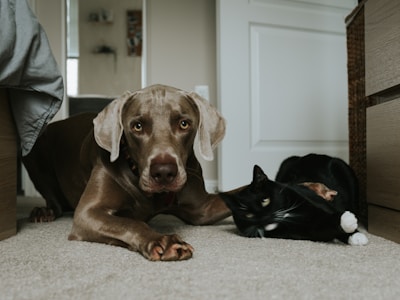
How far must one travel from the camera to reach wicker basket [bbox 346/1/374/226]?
1.53 meters

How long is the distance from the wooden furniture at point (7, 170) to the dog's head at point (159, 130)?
266 millimetres

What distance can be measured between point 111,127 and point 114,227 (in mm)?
295

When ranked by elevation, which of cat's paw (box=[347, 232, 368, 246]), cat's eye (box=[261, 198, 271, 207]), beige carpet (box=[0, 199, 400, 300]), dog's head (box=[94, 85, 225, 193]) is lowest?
beige carpet (box=[0, 199, 400, 300])

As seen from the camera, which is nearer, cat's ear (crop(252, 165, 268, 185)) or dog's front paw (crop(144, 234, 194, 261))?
A: dog's front paw (crop(144, 234, 194, 261))

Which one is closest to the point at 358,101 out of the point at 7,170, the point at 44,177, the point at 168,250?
the point at 168,250

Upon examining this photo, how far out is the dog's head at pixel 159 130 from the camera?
1.12m

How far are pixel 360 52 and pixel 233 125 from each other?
856mm

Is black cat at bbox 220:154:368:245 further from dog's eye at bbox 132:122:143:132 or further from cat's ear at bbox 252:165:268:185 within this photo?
dog's eye at bbox 132:122:143:132

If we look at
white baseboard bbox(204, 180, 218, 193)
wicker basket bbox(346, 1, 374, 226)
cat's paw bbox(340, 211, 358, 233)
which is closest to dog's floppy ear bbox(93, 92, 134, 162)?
cat's paw bbox(340, 211, 358, 233)

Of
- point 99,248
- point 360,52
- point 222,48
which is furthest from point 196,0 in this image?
point 99,248

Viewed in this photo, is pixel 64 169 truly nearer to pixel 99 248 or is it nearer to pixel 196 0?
pixel 99 248

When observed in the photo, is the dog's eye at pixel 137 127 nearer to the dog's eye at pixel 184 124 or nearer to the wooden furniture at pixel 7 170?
the dog's eye at pixel 184 124

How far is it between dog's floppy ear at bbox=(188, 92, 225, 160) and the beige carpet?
0.26 m

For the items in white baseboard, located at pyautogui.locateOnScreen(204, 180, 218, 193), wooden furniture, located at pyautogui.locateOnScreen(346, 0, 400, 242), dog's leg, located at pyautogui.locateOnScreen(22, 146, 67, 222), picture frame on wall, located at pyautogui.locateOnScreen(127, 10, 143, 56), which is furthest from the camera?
picture frame on wall, located at pyautogui.locateOnScreen(127, 10, 143, 56)
